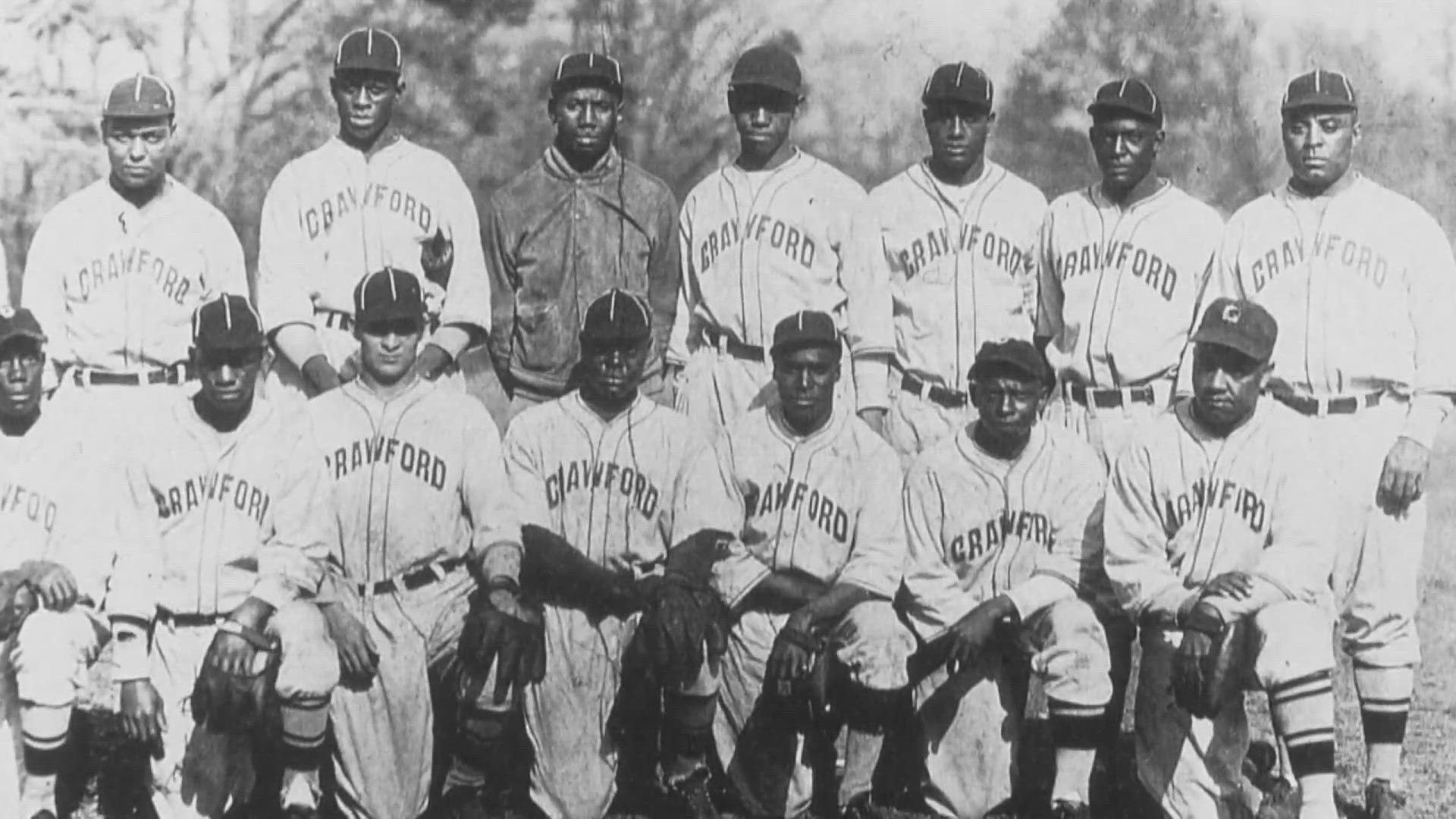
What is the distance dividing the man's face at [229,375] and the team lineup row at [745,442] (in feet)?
0.04

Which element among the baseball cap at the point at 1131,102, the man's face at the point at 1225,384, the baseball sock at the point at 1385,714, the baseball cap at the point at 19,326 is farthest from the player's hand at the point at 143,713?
the baseball sock at the point at 1385,714

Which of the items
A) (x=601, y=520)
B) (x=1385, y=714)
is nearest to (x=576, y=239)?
(x=601, y=520)

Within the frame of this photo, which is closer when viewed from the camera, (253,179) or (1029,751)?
(1029,751)

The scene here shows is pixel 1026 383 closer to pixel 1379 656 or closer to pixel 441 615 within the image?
pixel 1379 656

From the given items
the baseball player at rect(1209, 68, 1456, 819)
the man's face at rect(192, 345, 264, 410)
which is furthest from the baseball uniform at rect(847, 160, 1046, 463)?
the man's face at rect(192, 345, 264, 410)

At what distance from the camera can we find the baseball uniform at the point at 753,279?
6.25m

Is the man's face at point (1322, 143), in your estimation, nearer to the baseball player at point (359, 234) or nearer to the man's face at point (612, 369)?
the man's face at point (612, 369)

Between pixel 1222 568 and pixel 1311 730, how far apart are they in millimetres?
562

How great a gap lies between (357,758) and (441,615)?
523 mm

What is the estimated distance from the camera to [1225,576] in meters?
5.97

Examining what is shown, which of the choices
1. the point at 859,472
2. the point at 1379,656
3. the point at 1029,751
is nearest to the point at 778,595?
the point at 859,472

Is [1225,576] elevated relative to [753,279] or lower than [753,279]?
lower

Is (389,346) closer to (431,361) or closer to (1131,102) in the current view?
(431,361)

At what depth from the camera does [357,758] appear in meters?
6.05
